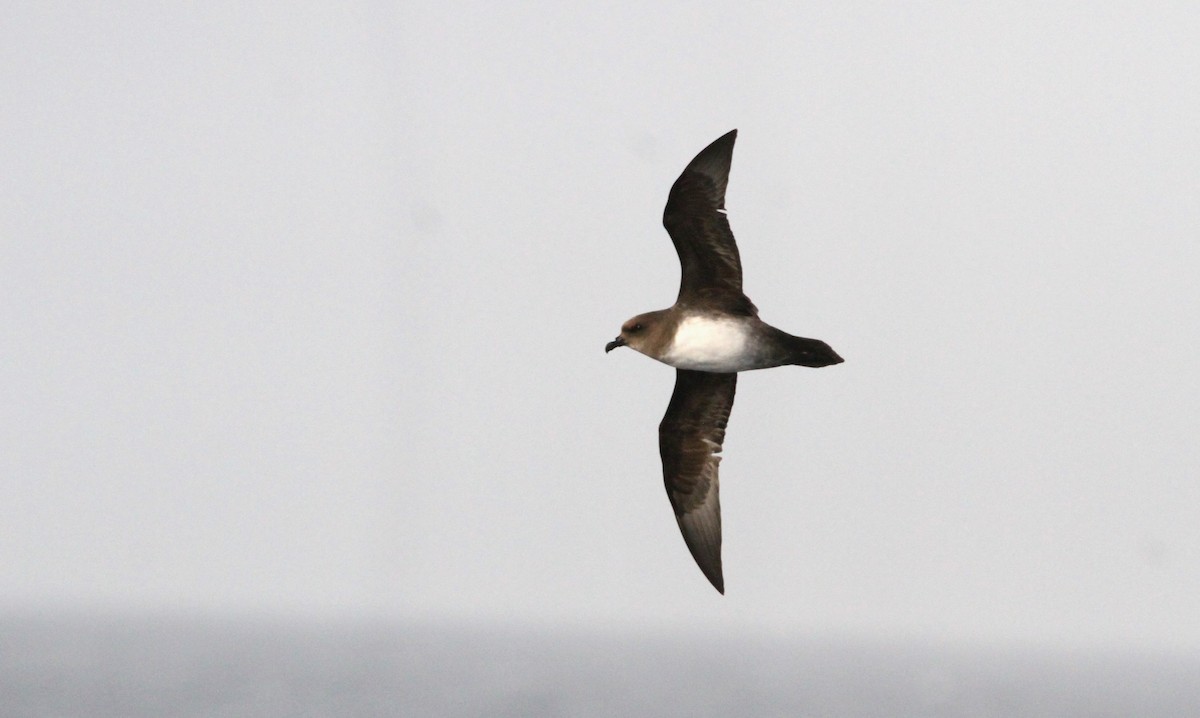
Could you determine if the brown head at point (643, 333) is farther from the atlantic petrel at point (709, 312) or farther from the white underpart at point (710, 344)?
the white underpart at point (710, 344)

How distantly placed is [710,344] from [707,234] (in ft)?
4.81

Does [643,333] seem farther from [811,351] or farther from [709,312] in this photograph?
[811,351]

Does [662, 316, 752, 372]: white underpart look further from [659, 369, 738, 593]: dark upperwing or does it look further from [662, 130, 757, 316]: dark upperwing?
[659, 369, 738, 593]: dark upperwing

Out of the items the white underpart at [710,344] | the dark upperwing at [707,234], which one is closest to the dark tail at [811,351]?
the white underpart at [710,344]

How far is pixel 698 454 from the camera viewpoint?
18.2 meters

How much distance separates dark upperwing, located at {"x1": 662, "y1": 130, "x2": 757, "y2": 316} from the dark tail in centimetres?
72

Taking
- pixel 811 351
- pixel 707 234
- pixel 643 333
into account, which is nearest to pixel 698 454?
pixel 643 333

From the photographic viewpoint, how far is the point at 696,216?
1598 cm

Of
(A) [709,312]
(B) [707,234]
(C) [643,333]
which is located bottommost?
(C) [643,333]

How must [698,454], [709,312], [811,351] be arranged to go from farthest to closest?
[698,454], [709,312], [811,351]

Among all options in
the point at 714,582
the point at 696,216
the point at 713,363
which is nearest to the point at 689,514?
the point at 714,582

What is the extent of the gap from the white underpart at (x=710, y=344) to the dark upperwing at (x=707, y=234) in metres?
0.26

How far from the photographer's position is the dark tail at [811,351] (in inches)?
631

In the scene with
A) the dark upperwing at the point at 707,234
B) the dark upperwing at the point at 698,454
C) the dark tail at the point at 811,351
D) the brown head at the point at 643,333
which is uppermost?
the dark upperwing at the point at 707,234
